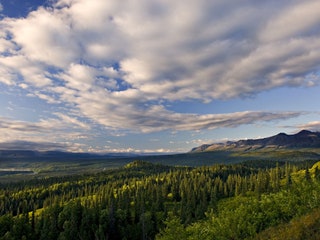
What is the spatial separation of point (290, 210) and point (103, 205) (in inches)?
5258

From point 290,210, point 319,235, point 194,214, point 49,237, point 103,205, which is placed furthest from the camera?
point 103,205

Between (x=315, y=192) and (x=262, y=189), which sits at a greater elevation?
(x=315, y=192)

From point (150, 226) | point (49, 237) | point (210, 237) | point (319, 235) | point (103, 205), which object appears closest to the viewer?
point (319, 235)

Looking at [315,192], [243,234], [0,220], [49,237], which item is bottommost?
[49,237]

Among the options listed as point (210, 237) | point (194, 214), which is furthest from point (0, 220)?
point (210, 237)

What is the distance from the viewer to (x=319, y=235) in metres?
32.6

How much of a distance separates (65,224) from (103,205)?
44340mm

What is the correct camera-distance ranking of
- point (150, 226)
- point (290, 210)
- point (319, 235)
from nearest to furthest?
point (319, 235) < point (290, 210) < point (150, 226)

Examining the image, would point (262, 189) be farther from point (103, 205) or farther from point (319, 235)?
point (319, 235)

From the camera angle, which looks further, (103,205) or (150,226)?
(103,205)

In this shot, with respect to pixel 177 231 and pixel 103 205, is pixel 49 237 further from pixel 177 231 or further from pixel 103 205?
pixel 177 231

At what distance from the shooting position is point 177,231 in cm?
6625

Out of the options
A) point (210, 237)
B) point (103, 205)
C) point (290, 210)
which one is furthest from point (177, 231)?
point (103, 205)

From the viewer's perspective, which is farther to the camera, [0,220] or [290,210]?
[0,220]
